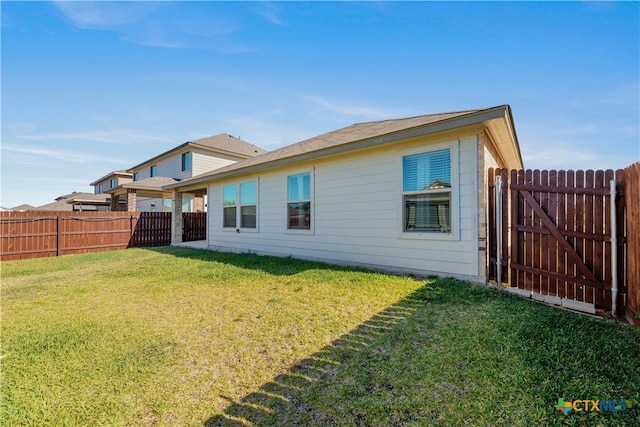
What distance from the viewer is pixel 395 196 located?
224 inches

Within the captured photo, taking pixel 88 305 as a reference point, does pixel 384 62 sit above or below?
above

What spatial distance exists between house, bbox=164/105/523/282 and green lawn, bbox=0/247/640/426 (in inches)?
37.3

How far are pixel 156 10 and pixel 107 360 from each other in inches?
305

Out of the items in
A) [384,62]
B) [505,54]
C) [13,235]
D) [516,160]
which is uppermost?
[384,62]

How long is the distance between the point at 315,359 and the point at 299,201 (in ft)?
18.2

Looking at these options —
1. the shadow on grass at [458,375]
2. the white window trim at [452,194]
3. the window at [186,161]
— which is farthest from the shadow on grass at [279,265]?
the window at [186,161]

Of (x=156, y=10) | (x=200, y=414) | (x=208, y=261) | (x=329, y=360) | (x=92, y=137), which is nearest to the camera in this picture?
(x=200, y=414)

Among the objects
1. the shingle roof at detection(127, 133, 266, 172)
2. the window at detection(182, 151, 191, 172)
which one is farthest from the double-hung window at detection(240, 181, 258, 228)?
the window at detection(182, 151, 191, 172)

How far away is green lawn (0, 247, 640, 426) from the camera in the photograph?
1853mm

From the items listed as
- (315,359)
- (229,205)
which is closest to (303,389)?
(315,359)

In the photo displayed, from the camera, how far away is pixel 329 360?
251 centimetres

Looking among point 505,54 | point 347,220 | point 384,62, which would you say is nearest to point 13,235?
point 347,220

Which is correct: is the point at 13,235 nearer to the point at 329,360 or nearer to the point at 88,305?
the point at 88,305

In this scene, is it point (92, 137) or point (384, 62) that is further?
point (92, 137)
